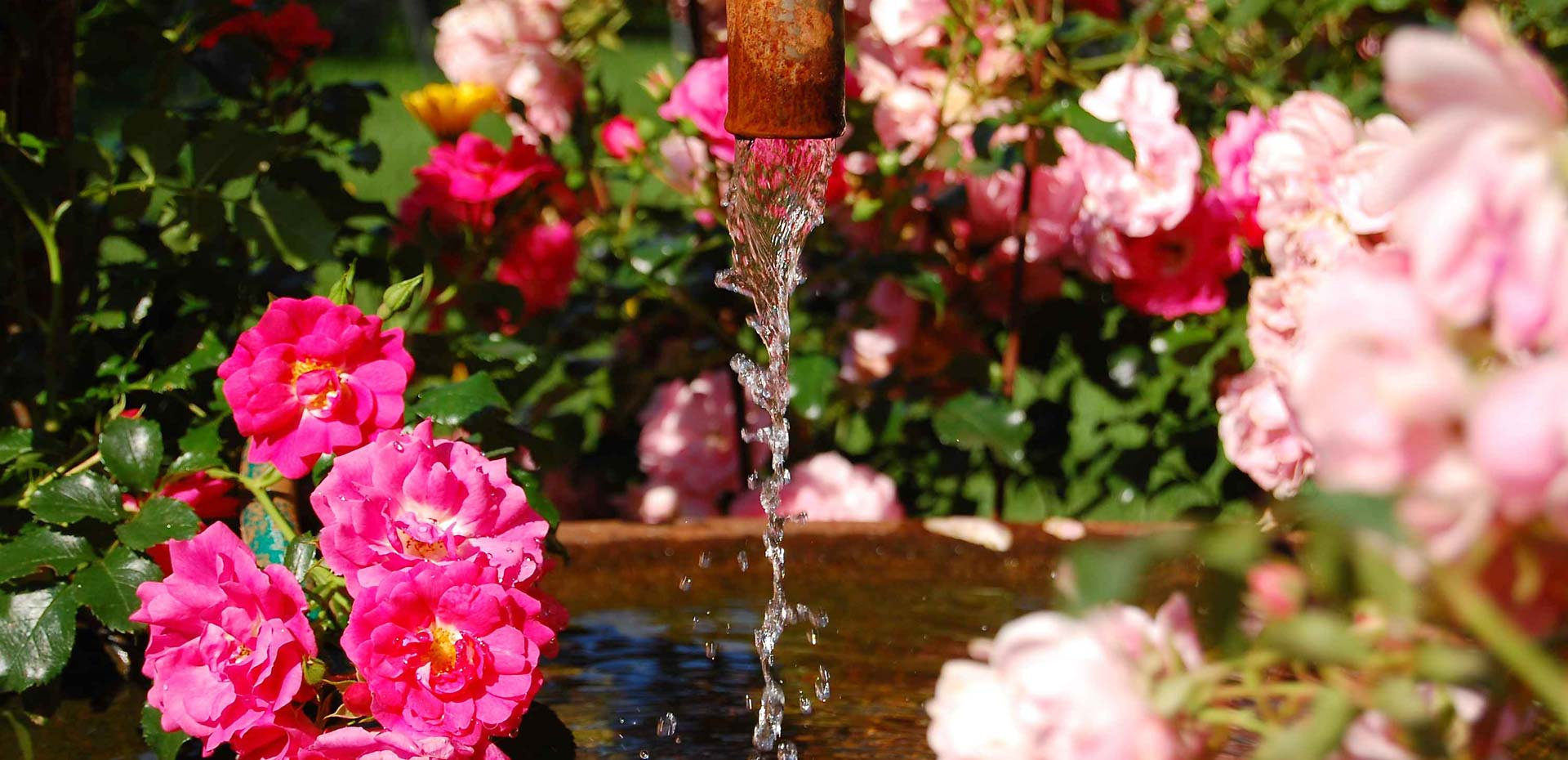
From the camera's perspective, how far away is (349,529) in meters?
0.95

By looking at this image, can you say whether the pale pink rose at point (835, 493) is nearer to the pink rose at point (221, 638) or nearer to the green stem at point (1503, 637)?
the pink rose at point (221, 638)

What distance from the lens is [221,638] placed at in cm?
95

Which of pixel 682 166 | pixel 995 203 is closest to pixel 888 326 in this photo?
pixel 995 203

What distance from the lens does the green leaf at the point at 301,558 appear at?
103 cm

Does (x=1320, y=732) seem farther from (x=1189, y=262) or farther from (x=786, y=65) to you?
(x=1189, y=262)

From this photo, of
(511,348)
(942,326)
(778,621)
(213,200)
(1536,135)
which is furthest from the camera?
(942,326)

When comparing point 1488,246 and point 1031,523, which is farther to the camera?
point 1031,523

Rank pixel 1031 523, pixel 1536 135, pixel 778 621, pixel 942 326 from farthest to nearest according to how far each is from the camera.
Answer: pixel 942 326
pixel 1031 523
pixel 778 621
pixel 1536 135

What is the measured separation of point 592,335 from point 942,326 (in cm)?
42

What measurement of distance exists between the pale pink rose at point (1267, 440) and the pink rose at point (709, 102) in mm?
614

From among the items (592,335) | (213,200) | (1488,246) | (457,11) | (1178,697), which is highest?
(1488,246)

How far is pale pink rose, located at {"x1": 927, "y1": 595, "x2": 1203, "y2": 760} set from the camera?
450 millimetres

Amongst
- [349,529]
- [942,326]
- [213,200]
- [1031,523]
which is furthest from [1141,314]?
[349,529]

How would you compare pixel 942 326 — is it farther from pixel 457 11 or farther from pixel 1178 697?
pixel 1178 697
